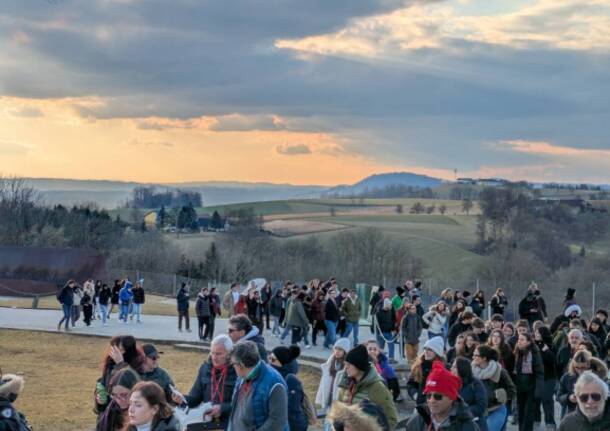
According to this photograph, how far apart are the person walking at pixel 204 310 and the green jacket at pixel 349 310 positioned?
3.88 meters

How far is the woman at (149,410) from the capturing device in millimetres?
6316

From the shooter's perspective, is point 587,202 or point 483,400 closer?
point 483,400

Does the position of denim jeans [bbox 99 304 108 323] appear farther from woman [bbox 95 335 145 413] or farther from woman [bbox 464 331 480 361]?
woman [bbox 95 335 145 413]

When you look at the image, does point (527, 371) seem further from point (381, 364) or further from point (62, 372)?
point (62, 372)

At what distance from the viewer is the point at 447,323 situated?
75.5ft

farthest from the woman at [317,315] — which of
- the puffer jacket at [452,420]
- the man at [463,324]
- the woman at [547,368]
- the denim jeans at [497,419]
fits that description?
the puffer jacket at [452,420]

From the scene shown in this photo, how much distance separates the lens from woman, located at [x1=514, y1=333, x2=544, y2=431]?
1361 cm

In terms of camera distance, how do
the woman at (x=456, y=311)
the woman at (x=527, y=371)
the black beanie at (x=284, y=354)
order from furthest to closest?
1. the woman at (x=456, y=311)
2. the woman at (x=527, y=371)
3. the black beanie at (x=284, y=354)

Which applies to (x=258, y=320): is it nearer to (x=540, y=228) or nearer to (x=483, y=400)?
(x=483, y=400)

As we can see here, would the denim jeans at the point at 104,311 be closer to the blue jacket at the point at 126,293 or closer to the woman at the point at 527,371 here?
the blue jacket at the point at 126,293

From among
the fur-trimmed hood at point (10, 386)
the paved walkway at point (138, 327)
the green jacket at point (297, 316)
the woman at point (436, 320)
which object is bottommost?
the paved walkway at point (138, 327)

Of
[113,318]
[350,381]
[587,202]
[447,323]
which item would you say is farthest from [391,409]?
[587,202]

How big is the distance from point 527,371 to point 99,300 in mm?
22338

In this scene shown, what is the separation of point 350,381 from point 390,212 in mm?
129556
